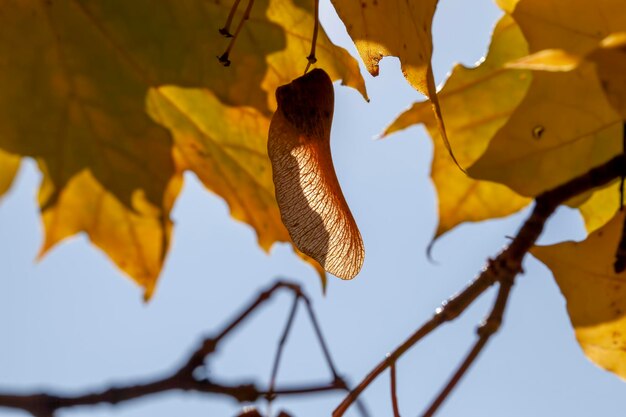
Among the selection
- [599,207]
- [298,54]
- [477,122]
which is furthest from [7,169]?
[599,207]

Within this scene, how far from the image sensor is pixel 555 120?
0.79 m

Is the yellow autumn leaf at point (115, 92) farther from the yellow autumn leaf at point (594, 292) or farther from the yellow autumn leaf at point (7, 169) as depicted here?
the yellow autumn leaf at point (594, 292)

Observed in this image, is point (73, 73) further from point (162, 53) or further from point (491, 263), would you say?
point (491, 263)

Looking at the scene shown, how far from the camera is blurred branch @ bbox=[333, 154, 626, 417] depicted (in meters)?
0.68

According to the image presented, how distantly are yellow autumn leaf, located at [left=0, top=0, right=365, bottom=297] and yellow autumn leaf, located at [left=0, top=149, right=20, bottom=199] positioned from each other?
2cm

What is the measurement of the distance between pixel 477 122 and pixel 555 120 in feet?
0.27

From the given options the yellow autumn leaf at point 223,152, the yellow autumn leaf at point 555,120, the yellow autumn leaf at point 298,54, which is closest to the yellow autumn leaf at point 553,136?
the yellow autumn leaf at point 555,120

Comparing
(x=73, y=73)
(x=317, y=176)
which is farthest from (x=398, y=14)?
(x=73, y=73)

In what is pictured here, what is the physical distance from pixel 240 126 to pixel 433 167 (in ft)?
0.67

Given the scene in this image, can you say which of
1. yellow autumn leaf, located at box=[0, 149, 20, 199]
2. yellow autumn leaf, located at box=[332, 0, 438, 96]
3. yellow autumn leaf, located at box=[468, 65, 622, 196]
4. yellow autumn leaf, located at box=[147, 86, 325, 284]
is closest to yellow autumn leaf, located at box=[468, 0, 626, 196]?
yellow autumn leaf, located at box=[468, 65, 622, 196]

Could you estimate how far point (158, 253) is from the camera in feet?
3.18

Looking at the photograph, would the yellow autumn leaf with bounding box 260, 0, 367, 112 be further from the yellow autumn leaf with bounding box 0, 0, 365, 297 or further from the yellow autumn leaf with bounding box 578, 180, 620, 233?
the yellow autumn leaf with bounding box 578, 180, 620, 233

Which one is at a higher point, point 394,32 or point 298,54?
point 298,54

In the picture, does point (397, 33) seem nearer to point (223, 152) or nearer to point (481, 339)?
point (481, 339)
